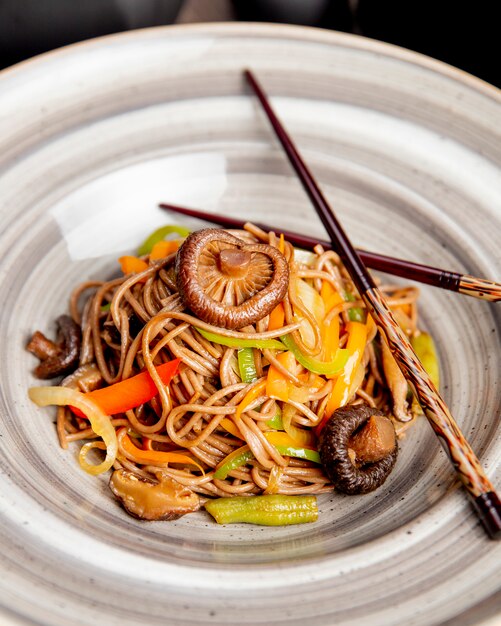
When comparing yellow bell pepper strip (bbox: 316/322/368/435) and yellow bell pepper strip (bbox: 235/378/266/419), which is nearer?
yellow bell pepper strip (bbox: 235/378/266/419)

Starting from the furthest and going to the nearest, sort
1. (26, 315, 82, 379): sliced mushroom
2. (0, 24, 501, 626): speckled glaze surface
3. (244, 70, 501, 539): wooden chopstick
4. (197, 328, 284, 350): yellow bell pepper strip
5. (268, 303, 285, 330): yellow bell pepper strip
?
(26, 315, 82, 379): sliced mushroom → (268, 303, 285, 330): yellow bell pepper strip → (197, 328, 284, 350): yellow bell pepper strip → (244, 70, 501, 539): wooden chopstick → (0, 24, 501, 626): speckled glaze surface

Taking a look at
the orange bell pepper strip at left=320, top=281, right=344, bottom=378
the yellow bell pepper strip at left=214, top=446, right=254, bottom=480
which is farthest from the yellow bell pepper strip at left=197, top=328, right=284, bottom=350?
the yellow bell pepper strip at left=214, top=446, right=254, bottom=480

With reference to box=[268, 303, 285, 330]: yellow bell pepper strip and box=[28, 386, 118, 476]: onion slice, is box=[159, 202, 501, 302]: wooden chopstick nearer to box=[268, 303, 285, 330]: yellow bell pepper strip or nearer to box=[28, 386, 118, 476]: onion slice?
box=[268, 303, 285, 330]: yellow bell pepper strip

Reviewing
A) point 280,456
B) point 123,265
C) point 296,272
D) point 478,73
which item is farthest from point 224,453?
point 478,73

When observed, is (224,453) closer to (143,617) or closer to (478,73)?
(143,617)

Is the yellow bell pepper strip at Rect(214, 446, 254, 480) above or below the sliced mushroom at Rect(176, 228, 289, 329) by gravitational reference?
below

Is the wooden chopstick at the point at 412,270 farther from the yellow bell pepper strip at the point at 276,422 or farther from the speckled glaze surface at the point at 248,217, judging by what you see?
the yellow bell pepper strip at the point at 276,422

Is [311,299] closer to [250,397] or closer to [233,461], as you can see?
[250,397]
